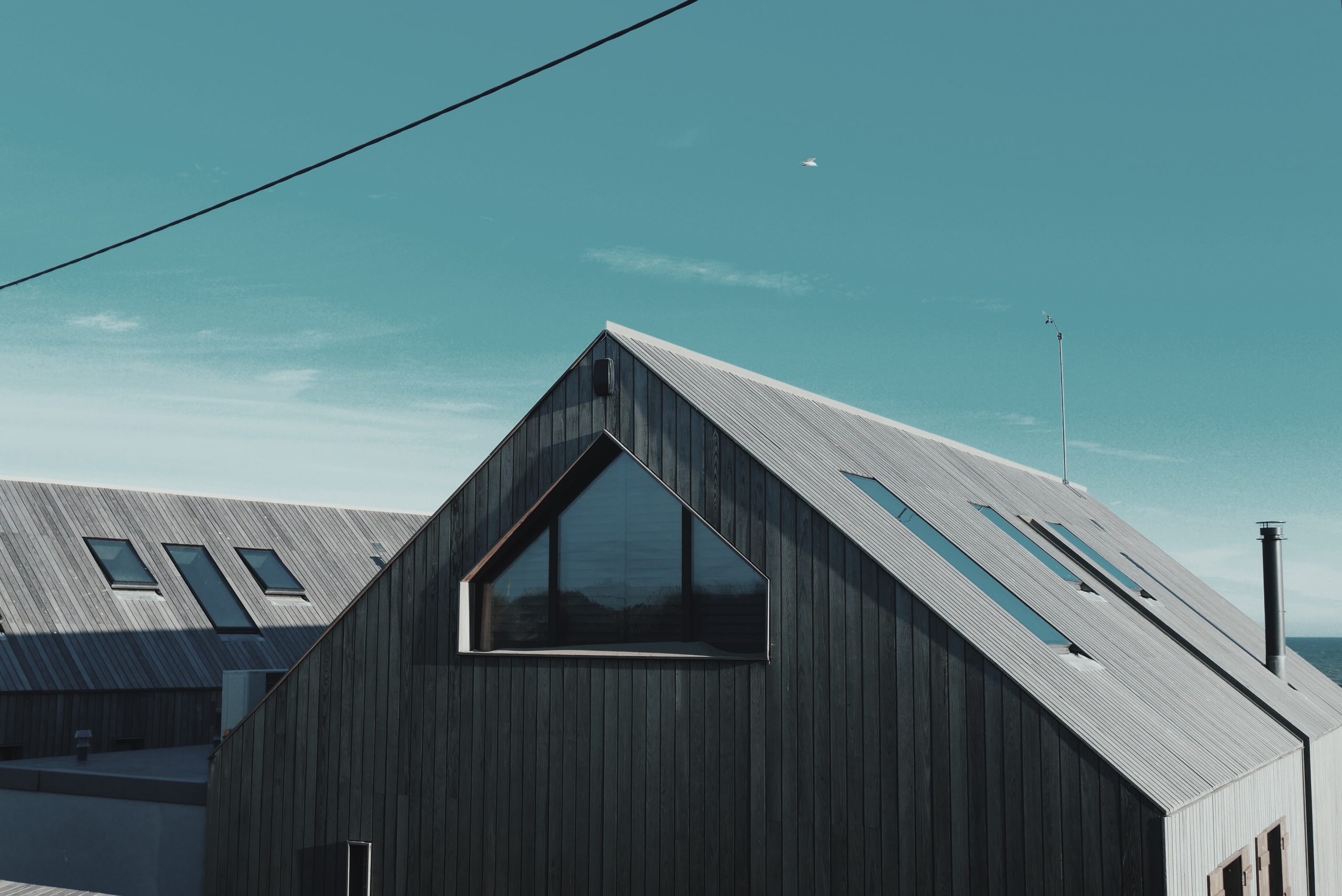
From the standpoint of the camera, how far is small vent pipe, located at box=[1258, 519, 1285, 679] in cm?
1628

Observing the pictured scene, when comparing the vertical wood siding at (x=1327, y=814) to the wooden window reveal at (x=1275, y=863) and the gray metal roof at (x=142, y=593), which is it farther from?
the gray metal roof at (x=142, y=593)

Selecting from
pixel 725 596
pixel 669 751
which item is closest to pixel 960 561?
pixel 725 596

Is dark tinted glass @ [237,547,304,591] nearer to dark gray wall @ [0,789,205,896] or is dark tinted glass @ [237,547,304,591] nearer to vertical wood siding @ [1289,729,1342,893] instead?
dark gray wall @ [0,789,205,896]

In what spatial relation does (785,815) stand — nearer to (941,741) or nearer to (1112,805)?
(941,741)

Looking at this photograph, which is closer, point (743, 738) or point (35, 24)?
point (743, 738)

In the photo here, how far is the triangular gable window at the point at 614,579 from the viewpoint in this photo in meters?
10.4

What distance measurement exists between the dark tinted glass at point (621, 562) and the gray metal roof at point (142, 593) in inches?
463

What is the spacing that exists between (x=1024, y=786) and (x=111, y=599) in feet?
56.2

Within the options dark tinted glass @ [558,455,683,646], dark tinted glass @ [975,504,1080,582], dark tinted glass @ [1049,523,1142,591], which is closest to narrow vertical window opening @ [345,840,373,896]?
dark tinted glass @ [558,455,683,646]

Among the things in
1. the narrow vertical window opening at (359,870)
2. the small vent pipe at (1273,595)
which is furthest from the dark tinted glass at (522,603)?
the small vent pipe at (1273,595)

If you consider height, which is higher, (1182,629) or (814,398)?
(814,398)

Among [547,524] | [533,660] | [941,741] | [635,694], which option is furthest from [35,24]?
[941,741]

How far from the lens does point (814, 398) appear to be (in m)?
14.7

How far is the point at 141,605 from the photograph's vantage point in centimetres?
2122
